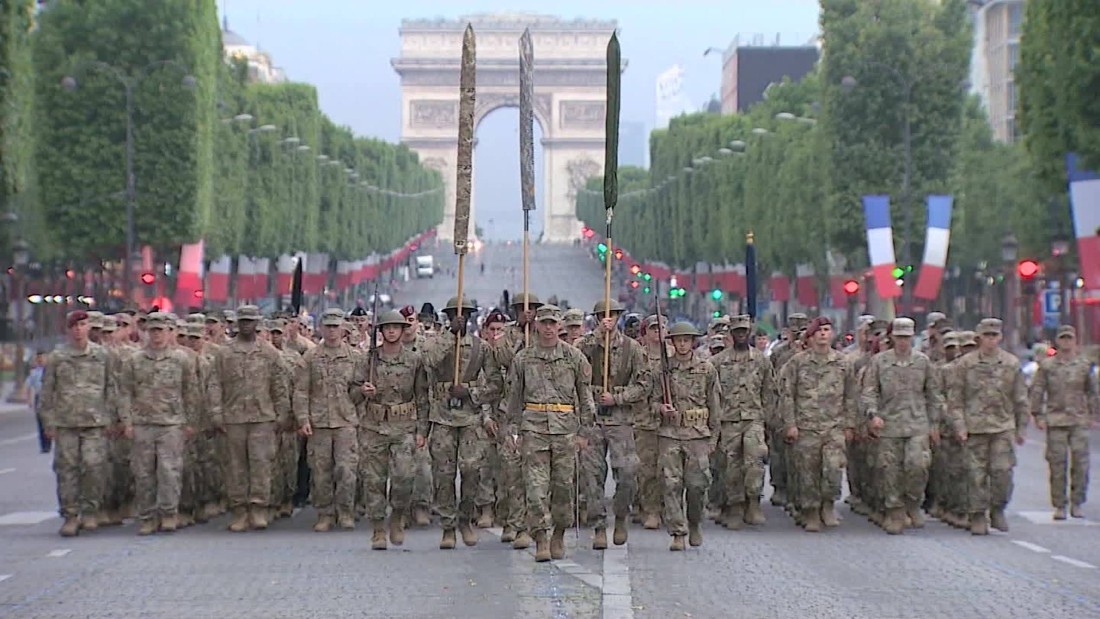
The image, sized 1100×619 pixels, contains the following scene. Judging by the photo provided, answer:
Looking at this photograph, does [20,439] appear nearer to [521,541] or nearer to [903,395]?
[903,395]

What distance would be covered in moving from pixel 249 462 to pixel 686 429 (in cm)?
381

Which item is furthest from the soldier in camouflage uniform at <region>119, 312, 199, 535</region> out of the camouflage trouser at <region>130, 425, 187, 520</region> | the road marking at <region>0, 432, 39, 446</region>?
the road marking at <region>0, 432, 39, 446</region>

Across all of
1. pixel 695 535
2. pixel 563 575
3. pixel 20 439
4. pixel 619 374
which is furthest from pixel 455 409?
pixel 20 439

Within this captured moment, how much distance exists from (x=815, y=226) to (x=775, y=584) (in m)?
56.0

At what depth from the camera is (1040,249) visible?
70.0 m

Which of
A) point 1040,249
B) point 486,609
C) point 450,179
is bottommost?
point 486,609

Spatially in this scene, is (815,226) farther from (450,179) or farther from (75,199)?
(450,179)

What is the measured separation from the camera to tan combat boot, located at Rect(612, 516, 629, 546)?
17.0 meters

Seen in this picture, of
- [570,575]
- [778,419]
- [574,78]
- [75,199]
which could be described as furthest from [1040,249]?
[574,78]

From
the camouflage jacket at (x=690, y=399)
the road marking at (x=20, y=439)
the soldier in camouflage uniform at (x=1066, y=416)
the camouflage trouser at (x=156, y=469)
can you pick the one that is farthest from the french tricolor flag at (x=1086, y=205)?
the camouflage trouser at (x=156, y=469)

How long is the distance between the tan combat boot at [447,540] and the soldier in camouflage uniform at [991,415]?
460 centimetres

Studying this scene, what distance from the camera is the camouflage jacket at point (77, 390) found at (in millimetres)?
19000

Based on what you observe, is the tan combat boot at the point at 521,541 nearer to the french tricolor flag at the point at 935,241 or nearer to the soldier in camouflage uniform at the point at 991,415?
the soldier in camouflage uniform at the point at 991,415

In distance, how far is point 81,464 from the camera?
19016mm
